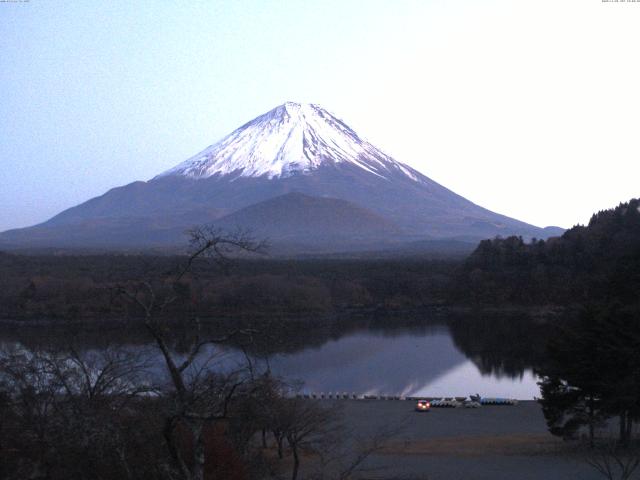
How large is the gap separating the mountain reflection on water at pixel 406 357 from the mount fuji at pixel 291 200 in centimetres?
4272

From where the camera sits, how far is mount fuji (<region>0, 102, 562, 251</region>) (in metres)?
72.8

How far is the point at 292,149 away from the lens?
283 feet

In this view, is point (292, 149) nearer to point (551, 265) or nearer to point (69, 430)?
point (551, 265)

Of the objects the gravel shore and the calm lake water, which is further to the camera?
the calm lake water

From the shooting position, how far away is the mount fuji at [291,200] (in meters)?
72.8

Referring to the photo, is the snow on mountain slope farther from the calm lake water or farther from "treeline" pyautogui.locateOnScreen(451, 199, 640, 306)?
the calm lake water

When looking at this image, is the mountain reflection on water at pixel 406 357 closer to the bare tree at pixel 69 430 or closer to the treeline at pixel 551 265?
the treeline at pixel 551 265

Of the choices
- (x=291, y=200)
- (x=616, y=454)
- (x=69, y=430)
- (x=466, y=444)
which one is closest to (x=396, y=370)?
(x=466, y=444)

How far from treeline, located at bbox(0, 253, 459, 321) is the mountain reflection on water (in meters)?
3.05

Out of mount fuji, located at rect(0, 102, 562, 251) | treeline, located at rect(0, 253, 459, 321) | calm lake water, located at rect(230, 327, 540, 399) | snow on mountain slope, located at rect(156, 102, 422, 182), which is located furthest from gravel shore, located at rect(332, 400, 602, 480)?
snow on mountain slope, located at rect(156, 102, 422, 182)

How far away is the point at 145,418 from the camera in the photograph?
4.80 m

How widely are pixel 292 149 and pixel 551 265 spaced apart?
55.6 m

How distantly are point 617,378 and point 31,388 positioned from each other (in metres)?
6.32

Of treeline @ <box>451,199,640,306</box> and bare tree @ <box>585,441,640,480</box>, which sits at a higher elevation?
treeline @ <box>451,199,640,306</box>
